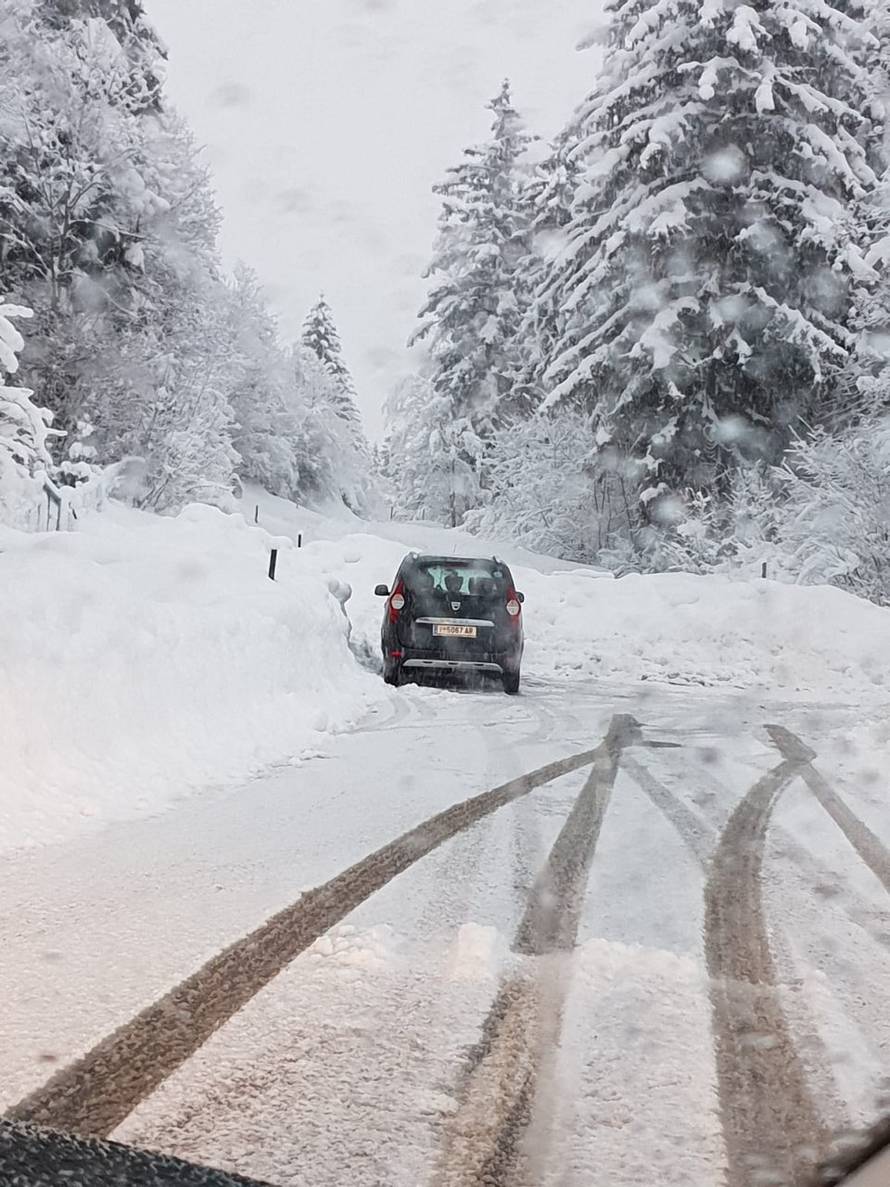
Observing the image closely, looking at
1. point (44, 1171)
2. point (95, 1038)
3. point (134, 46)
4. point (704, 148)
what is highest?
point (134, 46)

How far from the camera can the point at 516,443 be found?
33.2 m

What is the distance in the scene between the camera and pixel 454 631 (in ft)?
39.2

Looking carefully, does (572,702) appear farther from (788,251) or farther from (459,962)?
(788,251)

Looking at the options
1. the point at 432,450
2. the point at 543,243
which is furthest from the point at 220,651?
the point at 432,450

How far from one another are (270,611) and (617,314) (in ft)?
53.5

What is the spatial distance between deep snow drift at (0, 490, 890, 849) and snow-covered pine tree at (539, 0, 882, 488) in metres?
5.66

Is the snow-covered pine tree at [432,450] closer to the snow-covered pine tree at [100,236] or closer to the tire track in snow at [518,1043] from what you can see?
the snow-covered pine tree at [100,236]

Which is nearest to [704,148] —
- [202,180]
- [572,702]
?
[202,180]

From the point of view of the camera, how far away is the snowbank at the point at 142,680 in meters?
6.05

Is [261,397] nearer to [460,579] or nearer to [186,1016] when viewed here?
[460,579]

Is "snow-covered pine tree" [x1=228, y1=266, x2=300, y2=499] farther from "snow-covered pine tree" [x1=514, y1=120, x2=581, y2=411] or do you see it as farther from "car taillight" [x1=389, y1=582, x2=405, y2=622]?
"car taillight" [x1=389, y1=582, x2=405, y2=622]

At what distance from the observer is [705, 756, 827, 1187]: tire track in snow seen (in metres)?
2.37

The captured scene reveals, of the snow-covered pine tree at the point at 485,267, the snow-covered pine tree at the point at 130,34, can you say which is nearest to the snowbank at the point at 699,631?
the snow-covered pine tree at the point at 130,34

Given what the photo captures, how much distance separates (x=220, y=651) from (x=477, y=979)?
19.2 feet
